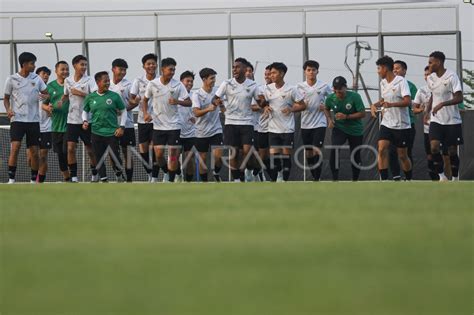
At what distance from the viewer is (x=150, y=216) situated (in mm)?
7234

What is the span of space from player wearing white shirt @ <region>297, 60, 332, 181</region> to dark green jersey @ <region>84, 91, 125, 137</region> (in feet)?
9.96

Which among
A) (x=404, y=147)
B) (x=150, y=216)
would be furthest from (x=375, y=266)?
(x=404, y=147)

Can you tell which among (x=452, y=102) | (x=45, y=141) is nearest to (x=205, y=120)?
(x=45, y=141)

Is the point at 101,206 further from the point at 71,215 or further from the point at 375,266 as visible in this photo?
the point at 375,266

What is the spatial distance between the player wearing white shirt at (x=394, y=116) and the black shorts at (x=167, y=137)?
10.8ft

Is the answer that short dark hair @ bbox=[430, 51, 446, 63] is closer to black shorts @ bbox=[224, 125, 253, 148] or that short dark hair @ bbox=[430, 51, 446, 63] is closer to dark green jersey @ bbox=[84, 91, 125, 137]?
black shorts @ bbox=[224, 125, 253, 148]

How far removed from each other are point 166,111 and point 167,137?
16.5 inches

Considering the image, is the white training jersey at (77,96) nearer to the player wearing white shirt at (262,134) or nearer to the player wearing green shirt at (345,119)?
the player wearing white shirt at (262,134)

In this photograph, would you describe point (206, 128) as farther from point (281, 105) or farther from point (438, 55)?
point (438, 55)

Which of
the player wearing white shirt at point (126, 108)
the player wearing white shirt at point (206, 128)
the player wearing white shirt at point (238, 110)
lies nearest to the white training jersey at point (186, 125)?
the player wearing white shirt at point (206, 128)

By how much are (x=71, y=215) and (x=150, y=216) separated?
573mm

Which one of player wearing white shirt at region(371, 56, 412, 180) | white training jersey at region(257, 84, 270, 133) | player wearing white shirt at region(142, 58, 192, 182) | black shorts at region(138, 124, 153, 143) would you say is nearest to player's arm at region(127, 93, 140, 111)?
black shorts at region(138, 124, 153, 143)

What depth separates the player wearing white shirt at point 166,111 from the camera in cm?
1825

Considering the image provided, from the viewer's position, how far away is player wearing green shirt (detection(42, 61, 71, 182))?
19109mm
